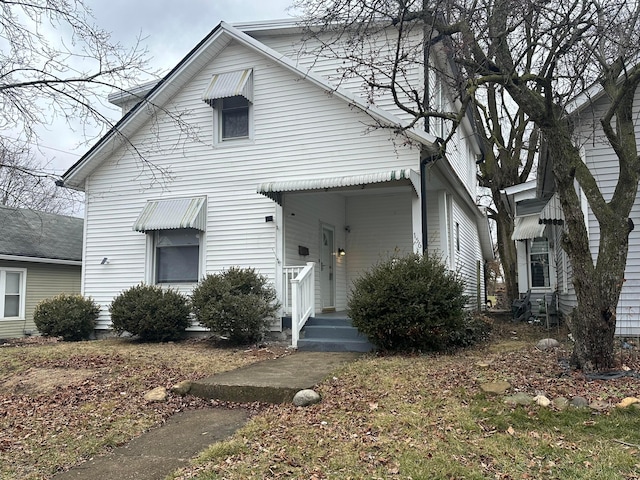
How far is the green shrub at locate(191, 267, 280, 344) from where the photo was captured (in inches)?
360

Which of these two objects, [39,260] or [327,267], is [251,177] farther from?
[39,260]

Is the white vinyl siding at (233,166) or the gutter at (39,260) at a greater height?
the white vinyl siding at (233,166)

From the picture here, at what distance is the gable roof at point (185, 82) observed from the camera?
9.70 m

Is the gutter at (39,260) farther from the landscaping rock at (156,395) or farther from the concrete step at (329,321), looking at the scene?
the landscaping rock at (156,395)

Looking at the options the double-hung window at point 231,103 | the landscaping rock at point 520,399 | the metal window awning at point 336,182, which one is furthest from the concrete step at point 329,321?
the landscaping rock at point 520,399

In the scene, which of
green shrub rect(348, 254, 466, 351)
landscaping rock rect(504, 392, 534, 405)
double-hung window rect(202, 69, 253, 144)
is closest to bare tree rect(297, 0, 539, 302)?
double-hung window rect(202, 69, 253, 144)

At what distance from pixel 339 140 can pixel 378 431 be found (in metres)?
6.53

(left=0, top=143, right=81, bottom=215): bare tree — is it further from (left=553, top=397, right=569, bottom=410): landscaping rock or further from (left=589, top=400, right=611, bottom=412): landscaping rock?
(left=589, top=400, right=611, bottom=412): landscaping rock

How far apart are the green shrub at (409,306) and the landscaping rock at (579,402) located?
2.79m

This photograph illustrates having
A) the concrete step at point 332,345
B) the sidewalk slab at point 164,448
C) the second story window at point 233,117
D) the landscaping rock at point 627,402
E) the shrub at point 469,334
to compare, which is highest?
the second story window at point 233,117

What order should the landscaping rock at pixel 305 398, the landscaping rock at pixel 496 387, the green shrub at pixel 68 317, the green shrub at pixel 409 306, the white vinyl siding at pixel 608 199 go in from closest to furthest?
the landscaping rock at pixel 496 387 → the landscaping rock at pixel 305 398 → the green shrub at pixel 409 306 → the white vinyl siding at pixel 608 199 → the green shrub at pixel 68 317

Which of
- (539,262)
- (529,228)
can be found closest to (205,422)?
(529,228)

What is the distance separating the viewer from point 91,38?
6.59 metres

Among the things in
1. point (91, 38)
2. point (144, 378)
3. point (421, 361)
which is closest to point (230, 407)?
point (144, 378)
